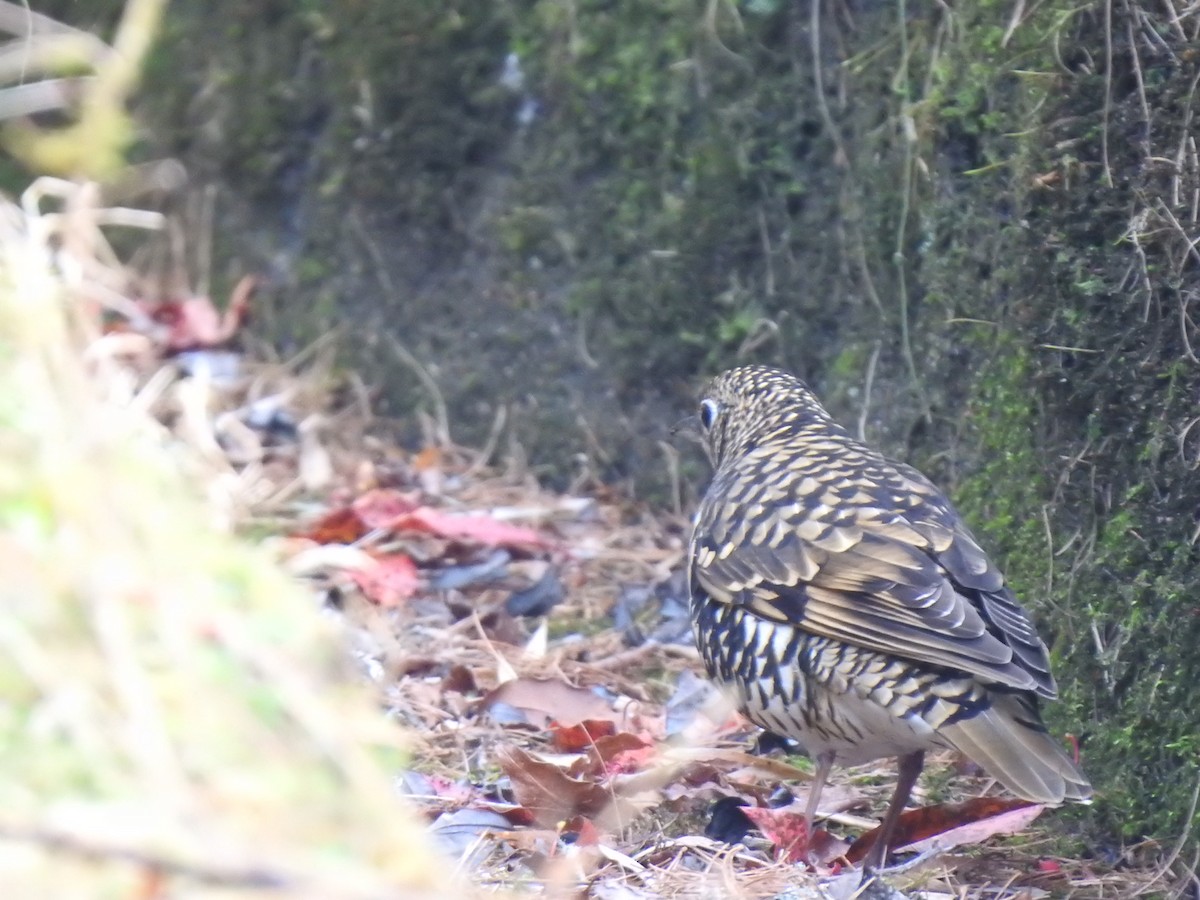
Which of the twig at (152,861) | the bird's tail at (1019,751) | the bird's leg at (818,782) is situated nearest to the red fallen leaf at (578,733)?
the bird's leg at (818,782)

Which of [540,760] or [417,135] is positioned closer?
[540,760]

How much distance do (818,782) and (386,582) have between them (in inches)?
75.2

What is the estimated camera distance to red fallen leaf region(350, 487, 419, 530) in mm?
5707

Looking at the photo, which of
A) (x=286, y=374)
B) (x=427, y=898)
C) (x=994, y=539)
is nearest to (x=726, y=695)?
(x=994, y=539)

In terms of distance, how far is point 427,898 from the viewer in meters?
1.64

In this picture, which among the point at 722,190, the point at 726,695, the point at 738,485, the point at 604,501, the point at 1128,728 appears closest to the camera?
the point at 1128,728

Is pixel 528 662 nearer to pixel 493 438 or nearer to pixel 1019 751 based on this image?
pixel 493 438

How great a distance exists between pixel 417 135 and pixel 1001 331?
3175 millimetres

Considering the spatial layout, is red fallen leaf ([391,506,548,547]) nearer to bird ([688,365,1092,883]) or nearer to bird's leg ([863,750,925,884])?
bird ([688,365,1092,883])

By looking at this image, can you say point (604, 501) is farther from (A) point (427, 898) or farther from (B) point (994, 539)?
(A) point (427, 898)

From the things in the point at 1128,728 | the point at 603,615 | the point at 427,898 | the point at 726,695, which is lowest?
the point at 603,615

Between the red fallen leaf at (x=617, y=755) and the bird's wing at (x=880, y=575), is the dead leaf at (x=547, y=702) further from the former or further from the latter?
the bird's wing at (x=880, y=575)

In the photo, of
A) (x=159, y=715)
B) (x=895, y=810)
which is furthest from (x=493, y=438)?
(x=159, y=715)

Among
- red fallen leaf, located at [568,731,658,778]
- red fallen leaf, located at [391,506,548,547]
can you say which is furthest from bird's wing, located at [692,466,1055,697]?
red fallen leaf, located at [391,506,548,547]
